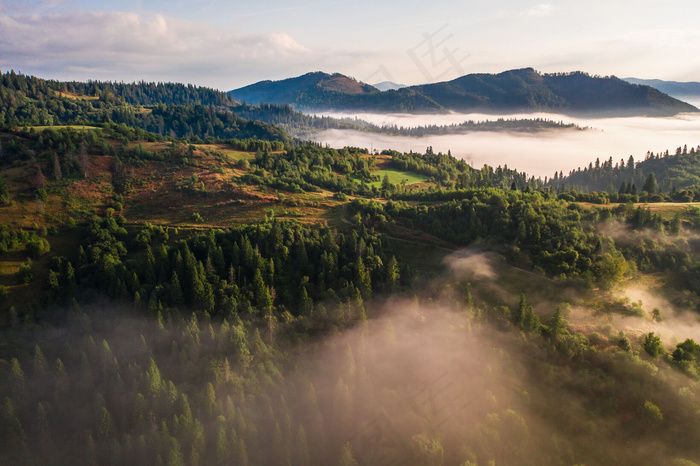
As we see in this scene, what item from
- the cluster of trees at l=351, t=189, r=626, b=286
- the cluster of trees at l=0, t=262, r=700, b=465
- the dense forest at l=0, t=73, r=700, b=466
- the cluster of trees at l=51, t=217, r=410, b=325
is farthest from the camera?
the cluster of trees at l=351, t=189, r=626, b=286

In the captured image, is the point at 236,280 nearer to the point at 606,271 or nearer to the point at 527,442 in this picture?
the point at 527,442

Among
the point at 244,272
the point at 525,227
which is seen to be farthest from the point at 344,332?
the point at 525,227

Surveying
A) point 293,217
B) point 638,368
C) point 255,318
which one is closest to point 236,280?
point 255,318

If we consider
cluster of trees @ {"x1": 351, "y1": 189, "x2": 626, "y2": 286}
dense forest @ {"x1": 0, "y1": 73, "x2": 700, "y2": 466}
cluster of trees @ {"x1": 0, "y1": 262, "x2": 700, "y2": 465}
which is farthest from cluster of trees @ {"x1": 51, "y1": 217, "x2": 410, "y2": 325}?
cluster of trees @ {"x1": 351, "y1": 189, "x2": 626, "y2": 286}

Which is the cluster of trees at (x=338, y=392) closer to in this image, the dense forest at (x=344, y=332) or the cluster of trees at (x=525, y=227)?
the dense forest at (x=344, y=332)

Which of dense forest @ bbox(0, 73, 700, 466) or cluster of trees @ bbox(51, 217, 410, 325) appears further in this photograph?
cluster of trees @ bbox(51, 217, 410, 325)

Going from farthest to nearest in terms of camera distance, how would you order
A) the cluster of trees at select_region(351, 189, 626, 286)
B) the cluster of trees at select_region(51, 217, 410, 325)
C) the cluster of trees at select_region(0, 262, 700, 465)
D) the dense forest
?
the cluster of trees at select_region(351, 189, 626, 286) → the cluster of trees at select_region(51, 217, 410, 325) → the dense forest → the cluster of trees at select_region(0, 262, 700, 465)

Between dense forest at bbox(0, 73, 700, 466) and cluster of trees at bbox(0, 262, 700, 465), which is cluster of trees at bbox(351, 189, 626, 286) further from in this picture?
cluster of trees at bbox(0, 262, 700, 465)

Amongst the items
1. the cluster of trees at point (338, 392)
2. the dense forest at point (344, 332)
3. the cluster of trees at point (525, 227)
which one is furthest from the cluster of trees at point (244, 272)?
the cluster of trees at point (525, 227)
